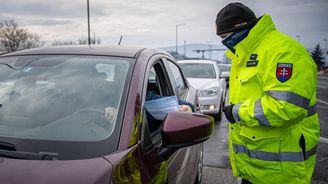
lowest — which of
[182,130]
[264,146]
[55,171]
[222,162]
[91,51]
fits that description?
[222,162]

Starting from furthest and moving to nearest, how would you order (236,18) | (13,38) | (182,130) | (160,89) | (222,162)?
(13,38), (222,162), (160,89), (236,18), (182,130)

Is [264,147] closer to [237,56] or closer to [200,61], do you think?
[237,56]

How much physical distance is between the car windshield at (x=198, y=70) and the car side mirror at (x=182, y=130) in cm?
798

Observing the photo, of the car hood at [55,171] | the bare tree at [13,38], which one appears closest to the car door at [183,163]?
the car hood at [55,171]

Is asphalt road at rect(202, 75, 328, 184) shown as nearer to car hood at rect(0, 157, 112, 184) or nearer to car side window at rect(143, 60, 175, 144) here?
car side window at rect(143, 60, 175, 144)

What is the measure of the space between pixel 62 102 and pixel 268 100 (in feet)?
4.00

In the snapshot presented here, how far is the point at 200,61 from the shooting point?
10711 mm

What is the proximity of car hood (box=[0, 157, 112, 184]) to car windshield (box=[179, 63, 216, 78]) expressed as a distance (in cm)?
835

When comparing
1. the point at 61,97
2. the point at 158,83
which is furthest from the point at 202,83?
the point at 61,97

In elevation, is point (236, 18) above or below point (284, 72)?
above

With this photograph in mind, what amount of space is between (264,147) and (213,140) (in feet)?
15.1

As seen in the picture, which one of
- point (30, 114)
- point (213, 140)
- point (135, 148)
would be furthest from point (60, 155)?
point (213, 140)

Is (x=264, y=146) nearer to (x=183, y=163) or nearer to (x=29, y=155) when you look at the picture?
(x=183, y=163)

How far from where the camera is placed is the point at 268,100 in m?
2.07
